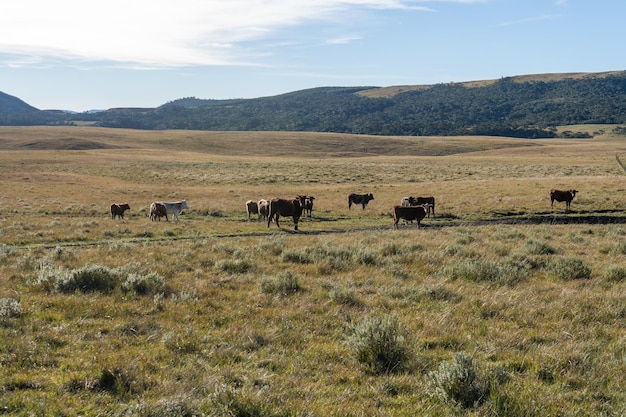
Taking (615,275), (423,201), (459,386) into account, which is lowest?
(423,201)

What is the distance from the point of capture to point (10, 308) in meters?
7.38

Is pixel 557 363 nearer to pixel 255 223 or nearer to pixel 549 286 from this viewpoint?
pixel 549 286

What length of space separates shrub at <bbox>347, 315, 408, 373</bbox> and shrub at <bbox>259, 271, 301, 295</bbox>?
332cm

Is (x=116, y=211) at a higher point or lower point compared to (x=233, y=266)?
lower

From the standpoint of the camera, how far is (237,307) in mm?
8406

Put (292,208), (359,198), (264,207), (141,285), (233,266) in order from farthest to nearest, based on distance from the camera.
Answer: (359,198) < (264,207) < (292,208) < (233,266) < (141,285)

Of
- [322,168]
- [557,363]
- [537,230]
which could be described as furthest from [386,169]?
[557,363]

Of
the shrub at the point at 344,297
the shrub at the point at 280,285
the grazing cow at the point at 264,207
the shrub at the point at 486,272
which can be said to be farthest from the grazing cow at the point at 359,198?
the shrub at the point at 344,297

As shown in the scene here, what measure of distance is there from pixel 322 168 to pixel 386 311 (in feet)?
206

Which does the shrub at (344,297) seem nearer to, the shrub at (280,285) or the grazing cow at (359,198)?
the shrub at (280,285)

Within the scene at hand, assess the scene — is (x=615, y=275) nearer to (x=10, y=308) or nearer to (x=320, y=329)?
(x=320, y=329)

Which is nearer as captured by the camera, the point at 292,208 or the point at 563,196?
the point at 292,208

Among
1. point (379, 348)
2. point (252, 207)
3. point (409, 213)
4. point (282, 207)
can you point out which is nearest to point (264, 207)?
point (282, 207)

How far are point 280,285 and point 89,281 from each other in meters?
4.17
